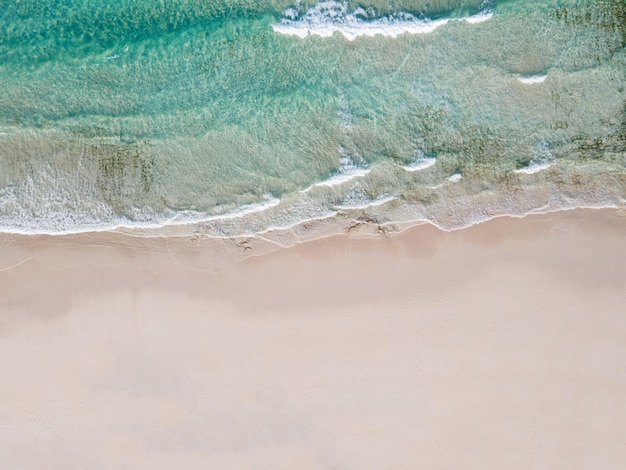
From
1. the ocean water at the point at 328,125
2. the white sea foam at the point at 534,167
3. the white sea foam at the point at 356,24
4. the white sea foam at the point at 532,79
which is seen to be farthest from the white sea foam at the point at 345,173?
the white sea foam at the point at 532,79

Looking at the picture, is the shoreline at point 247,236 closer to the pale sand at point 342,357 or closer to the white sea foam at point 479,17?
the pale sand at point 342,357

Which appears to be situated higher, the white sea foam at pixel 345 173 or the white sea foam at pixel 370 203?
the white sea foam at pixel 345 173

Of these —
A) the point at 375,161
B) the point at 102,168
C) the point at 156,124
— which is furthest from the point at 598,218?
the point at 102,168

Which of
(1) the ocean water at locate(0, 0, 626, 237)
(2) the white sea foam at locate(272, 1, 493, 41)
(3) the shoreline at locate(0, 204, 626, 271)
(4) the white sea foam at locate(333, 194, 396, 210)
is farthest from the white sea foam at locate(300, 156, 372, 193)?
(2) the white sea foam at locate(272, 1, 493, 41)

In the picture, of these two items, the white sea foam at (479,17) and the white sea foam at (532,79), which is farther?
the white sea foam at (479,17)

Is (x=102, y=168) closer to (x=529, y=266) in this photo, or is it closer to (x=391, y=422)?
(x=391, y=422)

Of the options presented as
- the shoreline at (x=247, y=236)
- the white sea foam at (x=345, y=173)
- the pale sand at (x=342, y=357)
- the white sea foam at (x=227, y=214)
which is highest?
the white sea foam at (x=345, y=173)

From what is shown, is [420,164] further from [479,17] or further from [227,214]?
[227,214]
